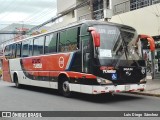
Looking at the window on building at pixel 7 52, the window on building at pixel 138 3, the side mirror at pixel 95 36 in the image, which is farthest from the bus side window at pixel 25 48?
the window on building at pixel 138 3

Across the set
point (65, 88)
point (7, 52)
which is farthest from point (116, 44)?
point (7, 52)

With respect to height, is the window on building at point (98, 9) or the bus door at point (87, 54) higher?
the window on building at point (98, 9)

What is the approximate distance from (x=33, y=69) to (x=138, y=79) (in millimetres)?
6956

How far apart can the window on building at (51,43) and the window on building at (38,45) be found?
0.62 meters

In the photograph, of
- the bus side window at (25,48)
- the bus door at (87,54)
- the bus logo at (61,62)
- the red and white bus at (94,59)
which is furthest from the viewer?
the bus side window at (25,48)

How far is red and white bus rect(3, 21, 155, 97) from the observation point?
13.0m

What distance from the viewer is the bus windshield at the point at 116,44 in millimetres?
13219

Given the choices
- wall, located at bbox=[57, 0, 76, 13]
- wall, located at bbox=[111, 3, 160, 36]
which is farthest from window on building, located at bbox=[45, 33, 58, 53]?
wall, located at bbox=[57, 0, 76, 13]

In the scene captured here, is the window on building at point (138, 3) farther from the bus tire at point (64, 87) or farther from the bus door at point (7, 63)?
the bus tire at point (64, 87)

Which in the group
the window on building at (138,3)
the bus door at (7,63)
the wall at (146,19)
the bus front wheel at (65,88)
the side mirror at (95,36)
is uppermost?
the window on building at (138,3)

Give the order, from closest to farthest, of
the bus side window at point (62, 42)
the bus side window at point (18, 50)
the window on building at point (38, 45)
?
the bus side window at point (62, 42) < the window on building at point (38, 45) < the bus side window at point (18, 50)

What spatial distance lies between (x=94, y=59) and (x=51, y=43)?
170 inches

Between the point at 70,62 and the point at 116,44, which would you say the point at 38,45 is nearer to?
the point at 70,62

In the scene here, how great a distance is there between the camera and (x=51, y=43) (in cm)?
1677
